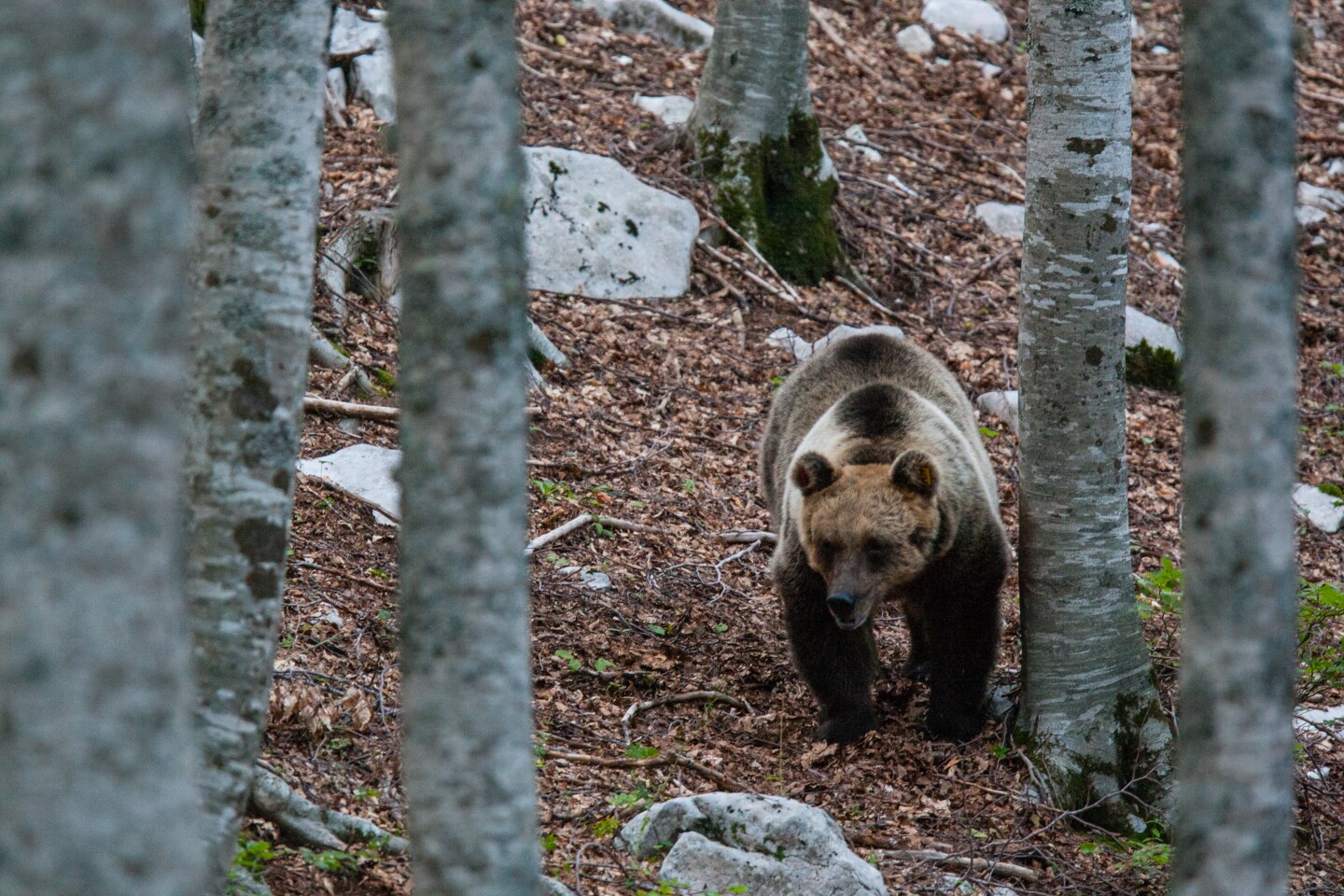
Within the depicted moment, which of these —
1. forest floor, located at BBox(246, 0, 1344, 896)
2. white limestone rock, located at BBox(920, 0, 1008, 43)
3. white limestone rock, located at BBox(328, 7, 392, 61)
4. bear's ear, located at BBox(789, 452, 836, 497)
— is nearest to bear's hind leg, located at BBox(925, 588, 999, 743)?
forest floor, located at BBox(246, 0, 1344, 896)

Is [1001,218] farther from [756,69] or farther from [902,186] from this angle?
[756,69]

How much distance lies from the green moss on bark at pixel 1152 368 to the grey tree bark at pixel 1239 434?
8.18 m

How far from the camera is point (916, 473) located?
587 cm

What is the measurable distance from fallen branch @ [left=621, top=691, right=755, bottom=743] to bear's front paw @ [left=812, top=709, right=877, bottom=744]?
0.38m

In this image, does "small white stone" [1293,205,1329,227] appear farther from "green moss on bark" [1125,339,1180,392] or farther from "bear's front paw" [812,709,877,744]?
"bear's front paw" [812,709,877,744]

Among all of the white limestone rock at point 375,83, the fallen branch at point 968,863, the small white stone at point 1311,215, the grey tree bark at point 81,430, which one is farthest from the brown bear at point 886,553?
the small white stone at point 1311,215

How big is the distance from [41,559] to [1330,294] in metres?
12.0

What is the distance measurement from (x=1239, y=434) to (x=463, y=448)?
4.39 feet

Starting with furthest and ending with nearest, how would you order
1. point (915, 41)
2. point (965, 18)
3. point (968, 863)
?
1. point (965, 18)
2. point (915, 41)
3. point (968, 863)

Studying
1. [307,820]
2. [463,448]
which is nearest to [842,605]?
[307,820]

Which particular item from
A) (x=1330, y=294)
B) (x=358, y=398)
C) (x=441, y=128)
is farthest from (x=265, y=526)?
(x=1330, y=294)

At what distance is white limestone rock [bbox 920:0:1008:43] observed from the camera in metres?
14.3

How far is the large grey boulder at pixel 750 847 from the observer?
13.6ft

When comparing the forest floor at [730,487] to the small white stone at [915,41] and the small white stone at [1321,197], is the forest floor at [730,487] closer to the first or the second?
the small white stone at [915,41]
